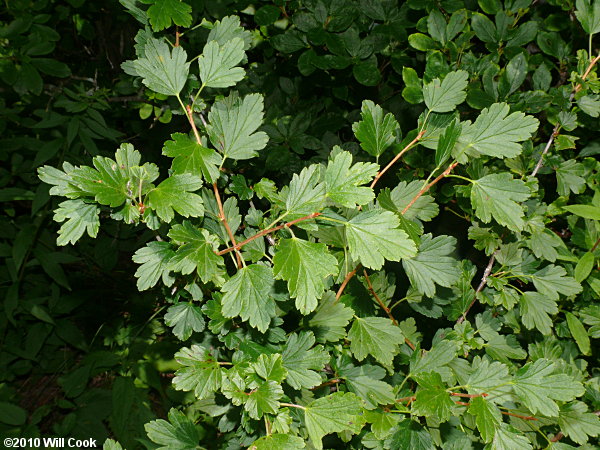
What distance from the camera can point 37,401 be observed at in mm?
2283

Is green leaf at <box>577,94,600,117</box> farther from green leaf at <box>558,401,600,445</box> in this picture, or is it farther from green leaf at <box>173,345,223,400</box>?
green leaf at <box>173,345,223,400</box>

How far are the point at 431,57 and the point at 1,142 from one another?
196cm

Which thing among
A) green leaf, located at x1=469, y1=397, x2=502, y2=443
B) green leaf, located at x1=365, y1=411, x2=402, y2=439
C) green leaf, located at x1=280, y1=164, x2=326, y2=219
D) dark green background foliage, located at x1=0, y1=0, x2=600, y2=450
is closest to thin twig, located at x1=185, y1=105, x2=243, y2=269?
dark green background foliage, located at x1=0, y1=0, x2=600, y2=450

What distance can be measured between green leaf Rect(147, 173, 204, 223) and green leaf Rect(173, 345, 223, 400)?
0.86 ft

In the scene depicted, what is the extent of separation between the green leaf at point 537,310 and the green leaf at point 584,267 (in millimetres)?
123

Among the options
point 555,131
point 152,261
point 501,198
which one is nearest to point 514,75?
point 555,131

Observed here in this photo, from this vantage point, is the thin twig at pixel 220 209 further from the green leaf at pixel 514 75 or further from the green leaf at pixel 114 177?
the green leaf at pixel 514 75

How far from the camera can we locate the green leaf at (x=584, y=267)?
4.08 ft

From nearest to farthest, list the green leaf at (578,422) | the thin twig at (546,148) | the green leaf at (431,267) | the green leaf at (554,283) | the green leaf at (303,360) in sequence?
the green leaf at (303,360) → the green leaf at (431,267) → the green leaf at (578,422) → the green leaf at (554,283) → the thin twig at (546,148)

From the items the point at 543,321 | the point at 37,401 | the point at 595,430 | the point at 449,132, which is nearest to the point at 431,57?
the point at 449,132

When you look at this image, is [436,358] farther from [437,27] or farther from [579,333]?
[437,27]

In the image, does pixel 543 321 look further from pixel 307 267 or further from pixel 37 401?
pixel 37 401

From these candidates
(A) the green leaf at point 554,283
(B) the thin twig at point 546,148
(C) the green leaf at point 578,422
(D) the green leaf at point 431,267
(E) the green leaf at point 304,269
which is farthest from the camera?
(B) the thin twig at point 546,148

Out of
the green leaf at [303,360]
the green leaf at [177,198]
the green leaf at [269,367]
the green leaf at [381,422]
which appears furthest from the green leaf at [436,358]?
the green leaf at [177,198]
